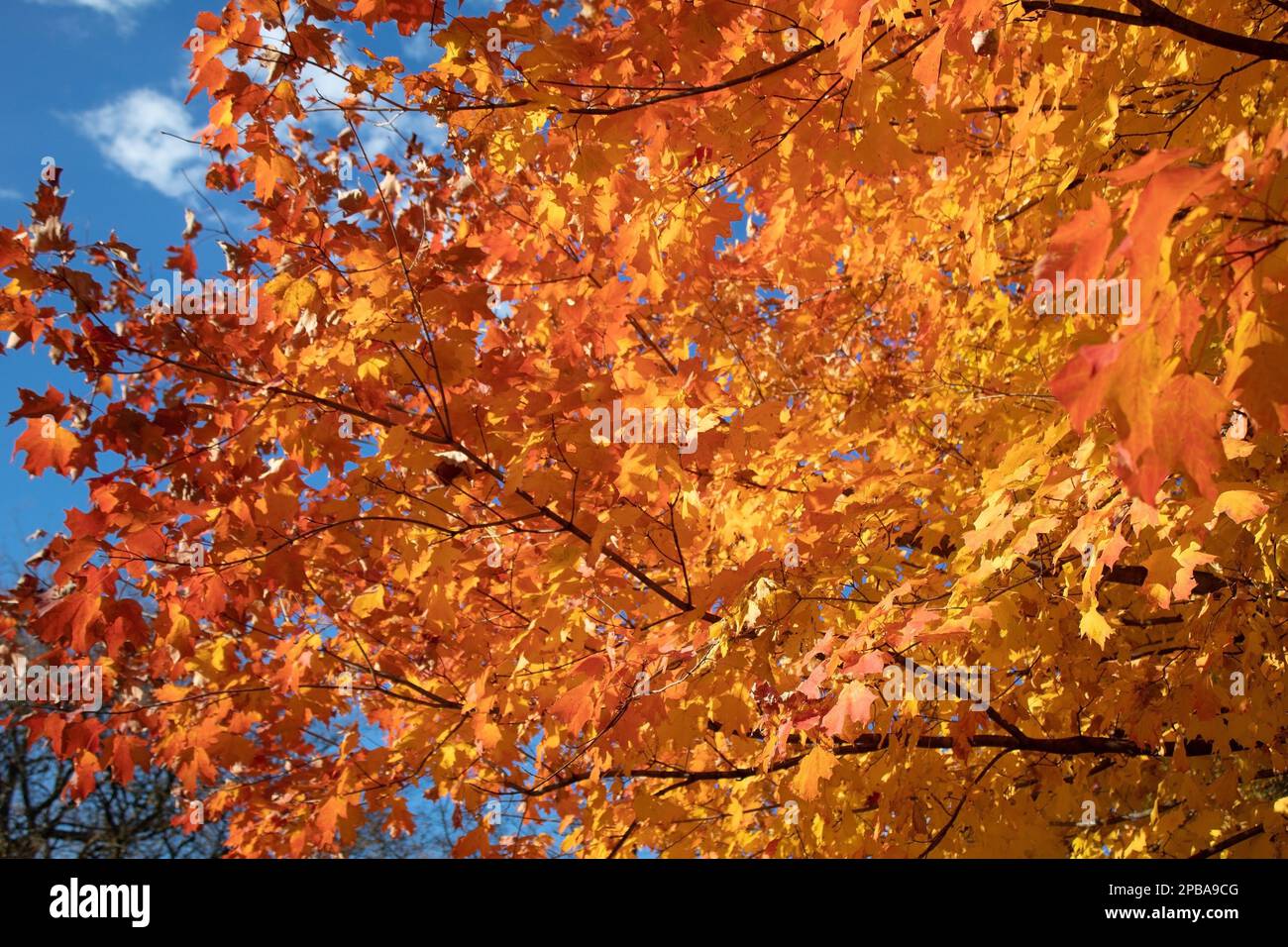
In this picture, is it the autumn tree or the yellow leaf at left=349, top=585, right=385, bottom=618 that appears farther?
the yellow leaf at left=349, top=585, right=385, bottom=618

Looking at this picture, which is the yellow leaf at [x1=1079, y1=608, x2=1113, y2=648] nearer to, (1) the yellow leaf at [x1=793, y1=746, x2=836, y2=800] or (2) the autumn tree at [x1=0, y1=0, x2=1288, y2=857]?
(2) the autumn tree at [x1=0, y1=0, x2=1288, y2=857]

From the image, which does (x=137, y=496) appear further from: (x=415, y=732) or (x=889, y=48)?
(x=889, y=48)

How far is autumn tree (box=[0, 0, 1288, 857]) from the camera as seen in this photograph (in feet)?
9.84

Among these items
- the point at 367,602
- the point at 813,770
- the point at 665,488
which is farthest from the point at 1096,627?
the point at 367,602

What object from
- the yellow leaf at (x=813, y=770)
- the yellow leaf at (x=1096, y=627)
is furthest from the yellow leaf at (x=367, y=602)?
the yellow leaf at (x=1096, y=627)

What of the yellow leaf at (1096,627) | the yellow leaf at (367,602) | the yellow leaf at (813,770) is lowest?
the yellow leaf at (813,770)

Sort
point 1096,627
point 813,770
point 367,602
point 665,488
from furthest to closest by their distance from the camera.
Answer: point 367,602 → point 665,488 → point 813,770 → point 1096,627

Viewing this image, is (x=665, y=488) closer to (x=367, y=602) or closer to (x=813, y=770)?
(x=813, y=770)

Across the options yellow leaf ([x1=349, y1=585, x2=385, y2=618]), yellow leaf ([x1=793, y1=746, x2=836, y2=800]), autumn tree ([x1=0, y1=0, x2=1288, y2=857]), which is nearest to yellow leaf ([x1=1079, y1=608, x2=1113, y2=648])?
autumn tree ([x1=0, y1=0, x2=1288, y2=857])

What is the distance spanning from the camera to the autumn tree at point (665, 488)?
3.00 m

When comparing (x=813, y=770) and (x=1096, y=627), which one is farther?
(x=813, y=770)

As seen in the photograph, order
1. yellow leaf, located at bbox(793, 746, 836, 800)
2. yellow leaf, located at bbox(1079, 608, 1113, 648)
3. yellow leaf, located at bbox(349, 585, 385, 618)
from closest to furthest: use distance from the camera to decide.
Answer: yellow leaf, located at bbox(1079, 608, 1113, 648)
yellow leaf, located at bbox(793, 746, 836, 800)
yellow leaf, located at bbox(349, 585, 385, 618)

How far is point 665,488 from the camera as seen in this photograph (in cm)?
315

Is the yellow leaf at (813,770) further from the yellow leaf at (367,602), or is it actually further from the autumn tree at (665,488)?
the yellow leaf at (367,602)
